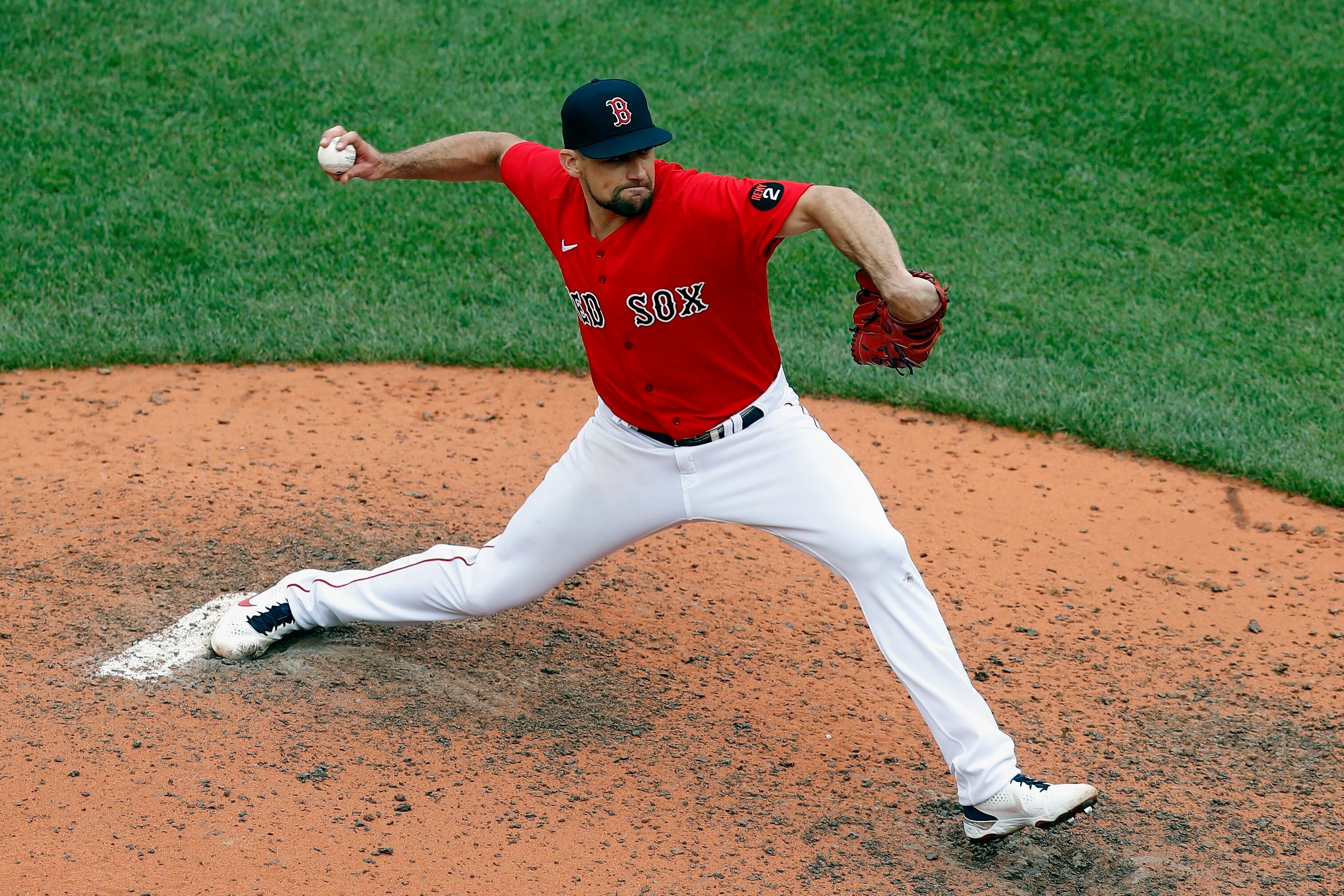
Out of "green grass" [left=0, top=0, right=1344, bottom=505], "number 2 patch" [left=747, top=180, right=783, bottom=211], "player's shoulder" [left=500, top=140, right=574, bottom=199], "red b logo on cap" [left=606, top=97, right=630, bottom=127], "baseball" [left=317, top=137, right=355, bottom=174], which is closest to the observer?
"number 2 patch" [left=747, top=180, right=783, bottom=211]

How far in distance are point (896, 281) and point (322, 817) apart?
2110 mm

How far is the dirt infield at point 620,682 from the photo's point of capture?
3758 mm

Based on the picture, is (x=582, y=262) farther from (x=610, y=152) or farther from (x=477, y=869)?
(x=477, y=869)

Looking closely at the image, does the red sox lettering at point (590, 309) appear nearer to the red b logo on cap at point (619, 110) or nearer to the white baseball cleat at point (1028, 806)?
the red b logo on cap at point (619, 110)

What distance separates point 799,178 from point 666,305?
5975 mm

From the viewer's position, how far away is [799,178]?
31.4 feet

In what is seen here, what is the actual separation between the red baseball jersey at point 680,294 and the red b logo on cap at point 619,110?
180mm

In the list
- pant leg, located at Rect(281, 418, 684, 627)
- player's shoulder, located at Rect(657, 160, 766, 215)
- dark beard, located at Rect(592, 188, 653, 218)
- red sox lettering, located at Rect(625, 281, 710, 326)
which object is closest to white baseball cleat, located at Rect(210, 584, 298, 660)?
pant leg, located at Rect(281, 418, 684, 627)

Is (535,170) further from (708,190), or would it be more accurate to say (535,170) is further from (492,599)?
Answer: (492,599)

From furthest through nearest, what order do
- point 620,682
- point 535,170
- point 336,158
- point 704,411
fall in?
point 620,682, point 336,158, point 535,170, point 704,411

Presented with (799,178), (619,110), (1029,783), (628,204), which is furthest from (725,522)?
(799,178)

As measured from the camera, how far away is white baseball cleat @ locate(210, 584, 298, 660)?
449 centimetres

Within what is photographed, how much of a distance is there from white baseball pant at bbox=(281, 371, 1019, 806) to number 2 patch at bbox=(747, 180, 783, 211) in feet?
1.93

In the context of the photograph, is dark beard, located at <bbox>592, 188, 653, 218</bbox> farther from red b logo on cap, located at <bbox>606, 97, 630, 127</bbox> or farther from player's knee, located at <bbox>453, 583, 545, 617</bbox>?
player's knee, located at <bbox>453, 583, 545, 617</bbox>
